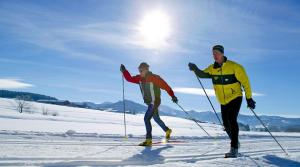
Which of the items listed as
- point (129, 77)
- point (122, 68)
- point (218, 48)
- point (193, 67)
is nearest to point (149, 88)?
point (129, 77)

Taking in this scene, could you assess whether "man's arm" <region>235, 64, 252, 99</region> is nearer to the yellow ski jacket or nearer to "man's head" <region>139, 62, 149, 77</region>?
the yellow ski jacket

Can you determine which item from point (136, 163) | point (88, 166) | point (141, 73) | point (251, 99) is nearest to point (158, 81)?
point (141, 73)

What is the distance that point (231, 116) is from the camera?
7.84 m

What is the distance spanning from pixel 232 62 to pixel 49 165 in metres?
4.09

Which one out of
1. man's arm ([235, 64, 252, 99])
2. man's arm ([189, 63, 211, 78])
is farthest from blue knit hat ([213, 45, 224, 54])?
man's arm ([189, 63, 211, 78])

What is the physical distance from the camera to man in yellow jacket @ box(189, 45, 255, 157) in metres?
7.79

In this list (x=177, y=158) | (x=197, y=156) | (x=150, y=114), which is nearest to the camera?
(x=177, y=158)

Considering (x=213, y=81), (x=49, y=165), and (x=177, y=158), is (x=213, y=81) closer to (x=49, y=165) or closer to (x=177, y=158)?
(x=177, y=158)

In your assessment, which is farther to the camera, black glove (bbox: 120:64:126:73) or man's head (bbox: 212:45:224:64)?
black glove (bbox: 120:64:126:73)

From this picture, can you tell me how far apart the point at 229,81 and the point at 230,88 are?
139 millimetres

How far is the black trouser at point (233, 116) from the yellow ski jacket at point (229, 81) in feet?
0.28

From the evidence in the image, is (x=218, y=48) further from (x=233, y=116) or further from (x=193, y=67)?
(x=233, y=116)

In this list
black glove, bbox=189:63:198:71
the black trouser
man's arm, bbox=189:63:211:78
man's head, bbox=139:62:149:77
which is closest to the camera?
the black trouser

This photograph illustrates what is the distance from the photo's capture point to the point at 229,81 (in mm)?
7965
